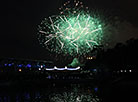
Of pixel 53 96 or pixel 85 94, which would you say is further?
pixel 85 94

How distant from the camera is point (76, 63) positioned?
18688 centimetres

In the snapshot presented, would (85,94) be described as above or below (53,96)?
below

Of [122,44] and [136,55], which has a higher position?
[122,44]

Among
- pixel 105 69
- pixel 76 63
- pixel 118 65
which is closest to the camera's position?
pixel 118 65

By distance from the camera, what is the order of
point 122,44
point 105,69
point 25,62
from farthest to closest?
point 25,62 < point 105,69 < point 122,44

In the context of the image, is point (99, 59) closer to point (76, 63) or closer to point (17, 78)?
point (17, 78)

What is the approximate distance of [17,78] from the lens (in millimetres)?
88312

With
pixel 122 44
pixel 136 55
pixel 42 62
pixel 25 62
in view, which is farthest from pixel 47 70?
pixel 136 55

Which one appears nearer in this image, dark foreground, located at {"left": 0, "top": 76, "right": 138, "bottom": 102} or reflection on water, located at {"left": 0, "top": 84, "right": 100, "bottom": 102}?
dark foreground, located at {"left": 0, "top": 76, "right": 138, "bottom": 102}

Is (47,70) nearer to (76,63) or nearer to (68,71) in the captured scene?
(68,71)

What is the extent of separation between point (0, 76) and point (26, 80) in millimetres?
10815

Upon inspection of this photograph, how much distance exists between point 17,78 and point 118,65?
4420 centimetres

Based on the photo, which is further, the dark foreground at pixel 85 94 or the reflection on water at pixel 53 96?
the reflection on water at pixel 53 96

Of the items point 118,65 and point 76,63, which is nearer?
point 118,65
